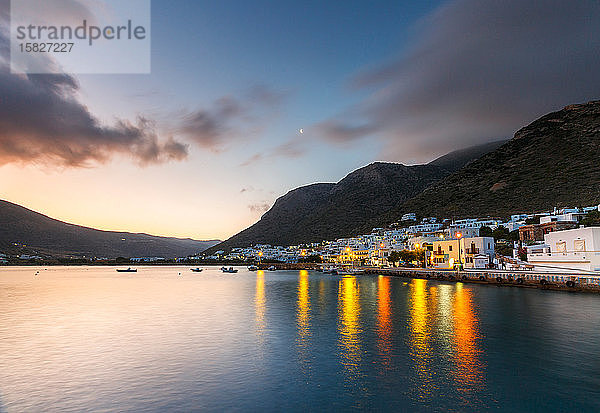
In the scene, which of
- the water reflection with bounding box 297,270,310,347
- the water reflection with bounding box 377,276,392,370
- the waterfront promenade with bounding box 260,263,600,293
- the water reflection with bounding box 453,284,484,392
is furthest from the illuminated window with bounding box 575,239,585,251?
the water reflection with bounding box 297,270,310,347

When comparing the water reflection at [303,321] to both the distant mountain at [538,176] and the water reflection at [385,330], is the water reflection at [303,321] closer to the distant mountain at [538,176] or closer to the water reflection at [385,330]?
the water reflection at [385,330]

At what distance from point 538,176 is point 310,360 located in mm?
160400

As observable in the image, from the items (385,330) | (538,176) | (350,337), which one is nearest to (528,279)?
(385,330)

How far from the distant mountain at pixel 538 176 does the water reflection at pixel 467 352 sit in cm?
9789

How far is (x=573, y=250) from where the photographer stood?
2197 inches

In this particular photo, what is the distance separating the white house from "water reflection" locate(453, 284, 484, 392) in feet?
83.6

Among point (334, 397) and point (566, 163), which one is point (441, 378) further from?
point (566, 163)

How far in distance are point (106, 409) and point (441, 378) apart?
565 inches

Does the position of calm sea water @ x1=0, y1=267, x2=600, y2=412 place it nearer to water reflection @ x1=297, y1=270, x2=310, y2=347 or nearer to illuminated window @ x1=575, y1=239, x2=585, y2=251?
water reflection @ x1=297, y1=270, x2=310, y2=347

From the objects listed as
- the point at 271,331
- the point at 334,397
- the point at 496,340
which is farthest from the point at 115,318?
the point at 496,340

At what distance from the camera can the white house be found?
169 ft

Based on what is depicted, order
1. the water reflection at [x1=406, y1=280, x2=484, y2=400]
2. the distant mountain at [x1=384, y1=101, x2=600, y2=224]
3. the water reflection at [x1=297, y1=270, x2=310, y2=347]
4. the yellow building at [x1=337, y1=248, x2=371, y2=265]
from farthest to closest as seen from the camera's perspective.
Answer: the yellow building at [x1=337, y1=248, x2=371, y2=265]
the distant mountain at [x1=384, y1=101, x2=600, y2=224]
the water reflection at [x1=297, y1=270, x2=310, y2=347]
the water reflection at [x1=406, y1=280, x2=484, y2=400]

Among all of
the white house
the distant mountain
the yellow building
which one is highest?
the distant mountain

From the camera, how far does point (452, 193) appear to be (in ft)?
616
